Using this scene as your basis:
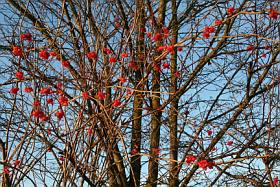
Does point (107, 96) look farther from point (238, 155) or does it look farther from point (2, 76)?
point (2, 76)

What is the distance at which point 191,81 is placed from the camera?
5.88 m

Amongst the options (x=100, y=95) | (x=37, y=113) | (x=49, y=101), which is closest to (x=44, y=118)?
(x=37, y=113)

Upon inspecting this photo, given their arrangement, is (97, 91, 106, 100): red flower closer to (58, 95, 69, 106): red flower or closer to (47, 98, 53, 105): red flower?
(58, 95, 69, 106): red flower

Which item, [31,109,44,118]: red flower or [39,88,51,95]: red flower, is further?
[39,88,51,95]: red flower

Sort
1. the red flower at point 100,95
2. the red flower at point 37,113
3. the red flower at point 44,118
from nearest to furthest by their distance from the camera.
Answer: the red flower at point 37,113 < the red flower at point 44,118 < the red flower at point 100,95

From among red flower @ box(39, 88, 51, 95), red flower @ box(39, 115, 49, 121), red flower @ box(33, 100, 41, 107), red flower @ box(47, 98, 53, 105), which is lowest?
red flower @ box(39, 115, 49, 121)

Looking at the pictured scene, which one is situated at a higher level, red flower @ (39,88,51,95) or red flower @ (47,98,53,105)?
red flower @ (39,88,51,95)

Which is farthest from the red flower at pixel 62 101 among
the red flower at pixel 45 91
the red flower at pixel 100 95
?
the red flower at pixel 100 95

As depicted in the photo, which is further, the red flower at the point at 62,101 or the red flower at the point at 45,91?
the red flower at the point at 45,91

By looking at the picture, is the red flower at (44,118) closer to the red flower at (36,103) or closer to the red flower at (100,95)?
the red flower at (36,103)

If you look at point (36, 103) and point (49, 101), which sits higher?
point (49, 101)

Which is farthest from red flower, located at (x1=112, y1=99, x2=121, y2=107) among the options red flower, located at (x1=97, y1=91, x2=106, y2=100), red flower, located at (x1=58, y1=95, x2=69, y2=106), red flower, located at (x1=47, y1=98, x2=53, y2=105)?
red flower, located at (x1=47, y1=98, x2=53, y2=105)

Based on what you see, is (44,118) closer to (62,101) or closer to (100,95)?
(62,101)

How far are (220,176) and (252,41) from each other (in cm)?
192
